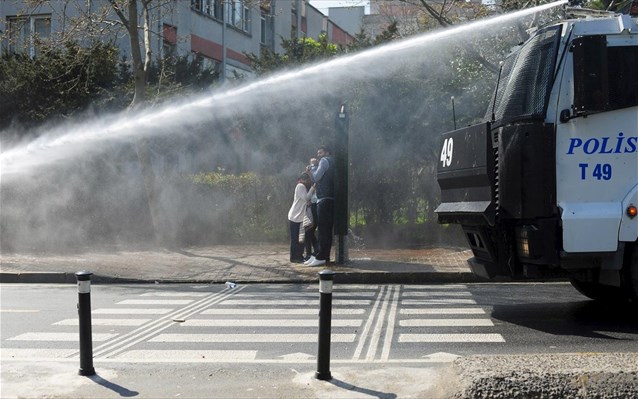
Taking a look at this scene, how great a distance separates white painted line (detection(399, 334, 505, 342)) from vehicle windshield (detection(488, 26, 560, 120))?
2.24 m

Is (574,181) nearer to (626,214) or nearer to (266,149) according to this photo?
(626,214)

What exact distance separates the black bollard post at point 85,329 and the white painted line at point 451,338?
3.08 metres

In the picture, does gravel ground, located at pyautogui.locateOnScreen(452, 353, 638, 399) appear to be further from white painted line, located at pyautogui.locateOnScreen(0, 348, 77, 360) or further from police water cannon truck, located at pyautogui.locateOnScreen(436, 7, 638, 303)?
white painted line, located at pyautogui.locateOnScreen(0, 348, 77, 360)

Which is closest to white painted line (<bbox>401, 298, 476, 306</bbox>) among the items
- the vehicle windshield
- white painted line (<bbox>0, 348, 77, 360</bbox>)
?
the vehicle windshield

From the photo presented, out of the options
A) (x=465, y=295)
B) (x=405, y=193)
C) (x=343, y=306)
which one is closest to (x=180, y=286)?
(x=343, y=306)

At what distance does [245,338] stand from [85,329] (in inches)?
82.2

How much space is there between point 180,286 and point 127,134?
5.86 metres

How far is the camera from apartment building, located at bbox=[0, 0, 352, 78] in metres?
16.7

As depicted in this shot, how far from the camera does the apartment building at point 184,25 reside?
54.8 ft

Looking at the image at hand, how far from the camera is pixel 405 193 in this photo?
1870 centimetres

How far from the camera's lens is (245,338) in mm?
8531

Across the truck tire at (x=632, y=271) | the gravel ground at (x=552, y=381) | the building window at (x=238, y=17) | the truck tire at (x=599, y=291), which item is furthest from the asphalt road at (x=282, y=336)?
the building window at (x=238, y=17)

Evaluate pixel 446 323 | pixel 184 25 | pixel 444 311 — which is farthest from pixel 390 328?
pixel 184 25

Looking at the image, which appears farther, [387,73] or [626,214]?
[387,73]
